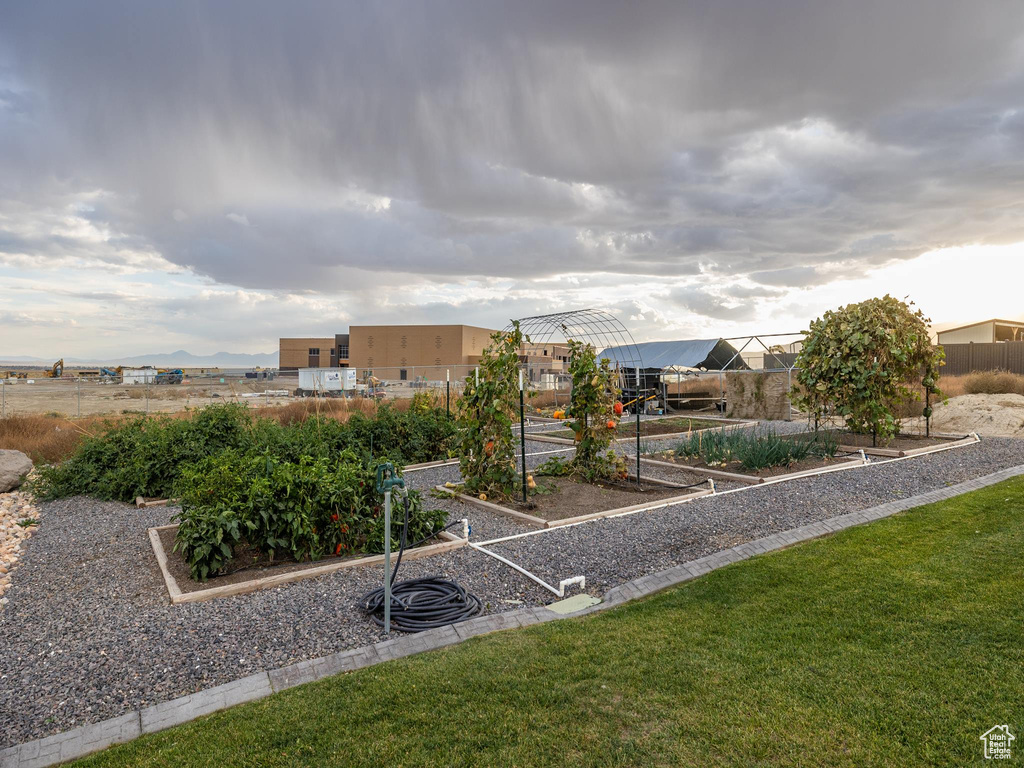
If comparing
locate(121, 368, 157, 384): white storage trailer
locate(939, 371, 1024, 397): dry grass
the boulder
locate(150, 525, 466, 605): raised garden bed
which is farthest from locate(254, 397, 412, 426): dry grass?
locate(939, 371, 1024, 397): dry grass

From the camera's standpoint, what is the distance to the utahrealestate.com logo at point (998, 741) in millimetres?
2441

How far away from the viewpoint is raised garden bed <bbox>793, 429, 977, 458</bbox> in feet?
32.7

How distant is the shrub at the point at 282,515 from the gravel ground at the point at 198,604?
1.32 feet

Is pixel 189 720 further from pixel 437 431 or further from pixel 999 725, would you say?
pixel 437 431

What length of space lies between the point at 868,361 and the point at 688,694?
9.39 m

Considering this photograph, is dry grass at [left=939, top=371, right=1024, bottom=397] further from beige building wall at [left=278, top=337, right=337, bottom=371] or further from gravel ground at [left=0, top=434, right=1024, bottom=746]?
beige building wall at [left=278, top=337, right=337, bottom=371]

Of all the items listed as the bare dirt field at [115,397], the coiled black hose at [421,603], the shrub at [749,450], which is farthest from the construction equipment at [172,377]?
the coiled black hose at [421,603]

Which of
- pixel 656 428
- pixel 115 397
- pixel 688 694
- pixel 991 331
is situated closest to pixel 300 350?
pixel 115 397

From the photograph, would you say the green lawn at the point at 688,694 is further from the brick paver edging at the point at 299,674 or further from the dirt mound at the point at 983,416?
the dirt mound at the point at 983,416

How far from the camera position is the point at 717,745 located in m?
2.54

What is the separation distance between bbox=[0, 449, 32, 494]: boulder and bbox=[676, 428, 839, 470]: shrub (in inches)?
374

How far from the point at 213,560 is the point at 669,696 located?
11.6 ft

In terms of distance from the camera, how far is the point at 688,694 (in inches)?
114

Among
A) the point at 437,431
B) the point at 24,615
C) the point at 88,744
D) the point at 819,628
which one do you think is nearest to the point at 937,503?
the point at 819,628
